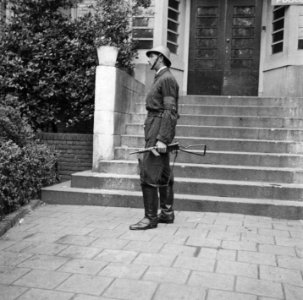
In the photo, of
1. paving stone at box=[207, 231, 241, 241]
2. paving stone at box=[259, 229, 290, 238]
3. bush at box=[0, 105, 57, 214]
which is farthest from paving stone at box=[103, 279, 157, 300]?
bush at box=[0, 105, 57, 214]

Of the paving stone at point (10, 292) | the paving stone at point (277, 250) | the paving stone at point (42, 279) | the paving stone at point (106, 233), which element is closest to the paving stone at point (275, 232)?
the paving stone at point (277, 250)

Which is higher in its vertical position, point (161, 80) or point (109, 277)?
point (161, 80)

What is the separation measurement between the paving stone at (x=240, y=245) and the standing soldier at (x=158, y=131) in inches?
36.3

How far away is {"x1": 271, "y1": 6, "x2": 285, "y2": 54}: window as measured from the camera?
948 cm

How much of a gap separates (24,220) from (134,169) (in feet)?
6.25

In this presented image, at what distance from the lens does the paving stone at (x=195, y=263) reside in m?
3.59

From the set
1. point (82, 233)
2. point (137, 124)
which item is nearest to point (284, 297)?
point (82, 233)

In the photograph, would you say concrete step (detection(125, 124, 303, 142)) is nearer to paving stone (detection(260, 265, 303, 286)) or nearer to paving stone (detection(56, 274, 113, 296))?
paving stone (detection(260, 265, 303, 286))

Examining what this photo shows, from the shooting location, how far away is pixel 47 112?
7.89 m

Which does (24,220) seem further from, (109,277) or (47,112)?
(47,112)

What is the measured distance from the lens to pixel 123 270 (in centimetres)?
352

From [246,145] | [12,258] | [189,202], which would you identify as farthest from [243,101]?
[12,258]

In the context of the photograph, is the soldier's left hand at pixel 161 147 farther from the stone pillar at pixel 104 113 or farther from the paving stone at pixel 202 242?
the stone pillar at pixel 104 113

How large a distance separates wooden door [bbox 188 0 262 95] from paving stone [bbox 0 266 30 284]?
25.0ft
